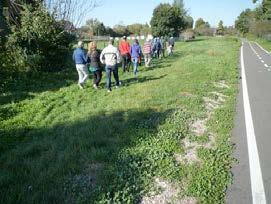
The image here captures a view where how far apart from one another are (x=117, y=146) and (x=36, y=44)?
13.0 meters

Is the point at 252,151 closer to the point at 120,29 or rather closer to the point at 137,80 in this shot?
the point at 137,80

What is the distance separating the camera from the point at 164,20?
70.2 meters

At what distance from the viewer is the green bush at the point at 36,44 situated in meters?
18.1

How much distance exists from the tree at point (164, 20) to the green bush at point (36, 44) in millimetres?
52071

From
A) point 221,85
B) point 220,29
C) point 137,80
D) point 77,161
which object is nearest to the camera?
point 77,161

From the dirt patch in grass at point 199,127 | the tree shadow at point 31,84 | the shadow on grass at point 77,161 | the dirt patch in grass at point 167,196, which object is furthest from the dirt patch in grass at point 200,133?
the tree shadow at point 31,84

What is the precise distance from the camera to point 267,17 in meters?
81.2

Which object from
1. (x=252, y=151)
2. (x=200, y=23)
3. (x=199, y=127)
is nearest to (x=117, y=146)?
(x=199, y=127)

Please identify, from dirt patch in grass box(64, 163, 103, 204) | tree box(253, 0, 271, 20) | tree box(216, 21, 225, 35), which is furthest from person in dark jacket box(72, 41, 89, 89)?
tree box(216, 21, 225, 35)

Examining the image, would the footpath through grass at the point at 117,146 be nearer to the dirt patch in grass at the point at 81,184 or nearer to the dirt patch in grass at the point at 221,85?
the dirt patch in grass at the point at 81,184

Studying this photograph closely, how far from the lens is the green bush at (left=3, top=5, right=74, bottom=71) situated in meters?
18.1

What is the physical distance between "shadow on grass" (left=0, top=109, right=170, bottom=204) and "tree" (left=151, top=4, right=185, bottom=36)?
6314 centimetres

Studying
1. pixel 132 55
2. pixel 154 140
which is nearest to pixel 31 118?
pixel 154 140

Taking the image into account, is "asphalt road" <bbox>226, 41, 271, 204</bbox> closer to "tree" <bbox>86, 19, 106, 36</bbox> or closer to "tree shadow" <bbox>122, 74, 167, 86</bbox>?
"tree shadow" <bbox>122, 74, 167, 86</bbox>
